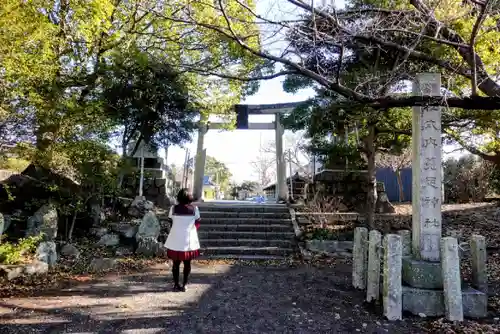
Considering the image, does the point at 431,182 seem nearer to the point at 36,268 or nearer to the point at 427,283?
the point at 427,283

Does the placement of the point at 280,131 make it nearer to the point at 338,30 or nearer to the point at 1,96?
the point at 338,30

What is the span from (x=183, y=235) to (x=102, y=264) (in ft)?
7.90

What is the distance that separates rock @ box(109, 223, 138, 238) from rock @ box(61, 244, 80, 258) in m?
1.10

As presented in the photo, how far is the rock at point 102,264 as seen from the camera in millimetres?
5994

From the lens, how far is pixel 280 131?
12492mm

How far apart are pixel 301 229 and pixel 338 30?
505 centimetres

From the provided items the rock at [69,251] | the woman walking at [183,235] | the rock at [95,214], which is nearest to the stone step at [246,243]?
the rock at [95,214]

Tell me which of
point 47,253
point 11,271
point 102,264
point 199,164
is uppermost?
point 199,164

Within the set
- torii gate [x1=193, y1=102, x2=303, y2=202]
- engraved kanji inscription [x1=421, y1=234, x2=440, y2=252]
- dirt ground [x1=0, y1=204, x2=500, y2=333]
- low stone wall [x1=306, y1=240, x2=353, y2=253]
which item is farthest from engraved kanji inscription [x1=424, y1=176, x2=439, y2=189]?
torii gate [x1=193, y1=102, x2=303, y2=202]

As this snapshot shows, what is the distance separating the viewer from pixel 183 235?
4621 mm

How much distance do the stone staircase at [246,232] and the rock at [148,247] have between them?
0.96m

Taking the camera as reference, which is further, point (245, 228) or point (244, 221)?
point (244, 221)

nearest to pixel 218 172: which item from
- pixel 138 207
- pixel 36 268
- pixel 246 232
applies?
pixel 138 207

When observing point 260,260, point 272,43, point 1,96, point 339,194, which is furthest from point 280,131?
point 1,96
